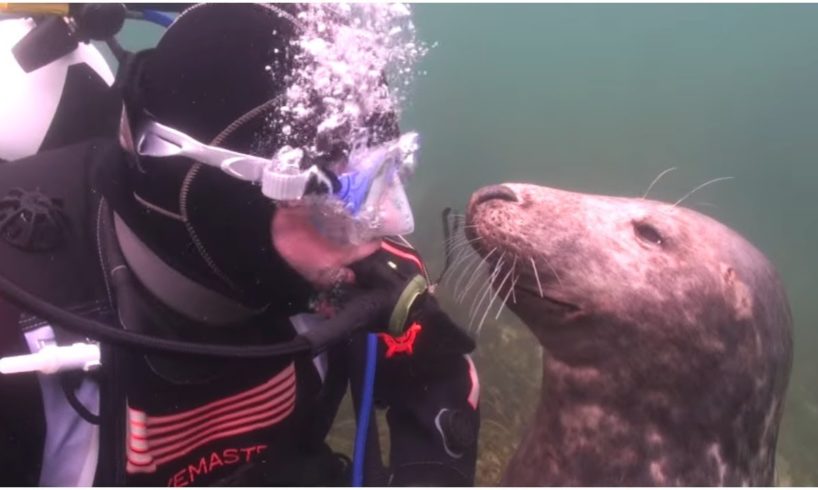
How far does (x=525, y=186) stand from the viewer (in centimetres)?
312

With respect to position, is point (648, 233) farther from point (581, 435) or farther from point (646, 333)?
point (581, 435)

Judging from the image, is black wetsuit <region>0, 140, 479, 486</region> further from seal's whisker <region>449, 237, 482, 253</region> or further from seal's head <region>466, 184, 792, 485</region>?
seal's head <region>466, 184, 792, 485</region>

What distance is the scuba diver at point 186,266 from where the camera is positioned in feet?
6.50

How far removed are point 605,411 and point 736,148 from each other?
6442 cm

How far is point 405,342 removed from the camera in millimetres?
2850

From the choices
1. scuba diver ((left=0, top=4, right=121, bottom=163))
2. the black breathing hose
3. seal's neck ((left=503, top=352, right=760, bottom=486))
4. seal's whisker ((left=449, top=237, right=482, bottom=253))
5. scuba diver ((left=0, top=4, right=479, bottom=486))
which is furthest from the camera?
seal's whisker ((left=449, top=237, right=482, bottom=253))

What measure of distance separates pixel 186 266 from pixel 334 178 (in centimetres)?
59

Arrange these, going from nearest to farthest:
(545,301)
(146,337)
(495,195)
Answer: (146,337), (545,301), (495,195)

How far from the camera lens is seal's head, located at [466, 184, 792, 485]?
2.76 m

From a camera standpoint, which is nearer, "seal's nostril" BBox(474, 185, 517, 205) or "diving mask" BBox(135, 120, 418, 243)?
"diving mask" BBox(135, 120, 418, 243)

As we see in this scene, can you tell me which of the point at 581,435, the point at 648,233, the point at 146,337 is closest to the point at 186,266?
the point at 146,337

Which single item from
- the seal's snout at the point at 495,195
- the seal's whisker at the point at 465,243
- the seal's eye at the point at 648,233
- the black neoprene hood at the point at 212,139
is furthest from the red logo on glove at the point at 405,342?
the seal's eye at the point at 648,233

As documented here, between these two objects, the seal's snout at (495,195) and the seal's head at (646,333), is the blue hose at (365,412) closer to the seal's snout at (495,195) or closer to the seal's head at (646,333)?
the seal's head at (646,333)

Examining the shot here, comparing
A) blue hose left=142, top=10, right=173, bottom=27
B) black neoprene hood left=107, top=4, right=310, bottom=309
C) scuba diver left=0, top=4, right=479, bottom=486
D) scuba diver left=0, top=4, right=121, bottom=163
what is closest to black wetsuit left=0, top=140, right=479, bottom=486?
scuba diver left=0, top=4, right=479, bottom=486
